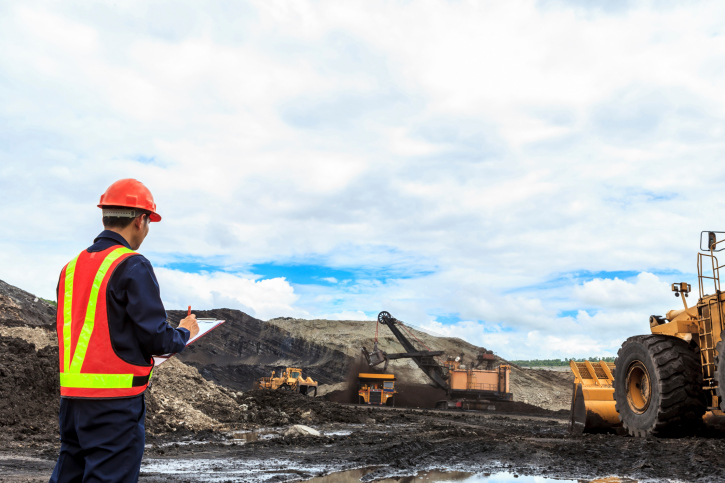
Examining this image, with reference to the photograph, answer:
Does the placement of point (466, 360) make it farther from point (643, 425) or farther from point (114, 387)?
point (114, 387)

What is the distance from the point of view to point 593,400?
10688 millimetres

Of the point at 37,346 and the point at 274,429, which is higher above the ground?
the point at 37,346

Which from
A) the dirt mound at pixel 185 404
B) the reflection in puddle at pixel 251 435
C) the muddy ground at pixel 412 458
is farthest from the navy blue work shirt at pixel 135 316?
the dirt mound at pixel 185 404

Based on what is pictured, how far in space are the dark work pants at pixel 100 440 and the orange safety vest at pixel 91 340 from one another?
54mm

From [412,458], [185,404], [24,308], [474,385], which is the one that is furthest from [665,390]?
[24,308]

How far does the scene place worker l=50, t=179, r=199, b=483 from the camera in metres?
2.47

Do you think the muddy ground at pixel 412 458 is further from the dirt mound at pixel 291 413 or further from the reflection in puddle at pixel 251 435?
the dirt mound at pixel 291 413

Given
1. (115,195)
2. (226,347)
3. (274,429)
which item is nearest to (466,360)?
(226,347)

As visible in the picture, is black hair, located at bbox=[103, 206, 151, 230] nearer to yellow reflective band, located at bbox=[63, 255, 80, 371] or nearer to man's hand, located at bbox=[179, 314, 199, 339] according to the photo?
yellow reflective band, located at bbox=[63, 255, 80, 371]

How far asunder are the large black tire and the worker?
309 inches

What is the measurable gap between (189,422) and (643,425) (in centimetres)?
973

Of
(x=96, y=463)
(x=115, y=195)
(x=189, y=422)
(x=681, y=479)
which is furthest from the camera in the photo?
(x=189, y=422)

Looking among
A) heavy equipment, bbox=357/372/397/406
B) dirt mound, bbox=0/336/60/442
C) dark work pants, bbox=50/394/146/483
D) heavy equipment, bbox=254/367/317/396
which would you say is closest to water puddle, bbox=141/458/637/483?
dirt mound, bbox=0/336/60/442

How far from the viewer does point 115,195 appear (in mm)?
2822
